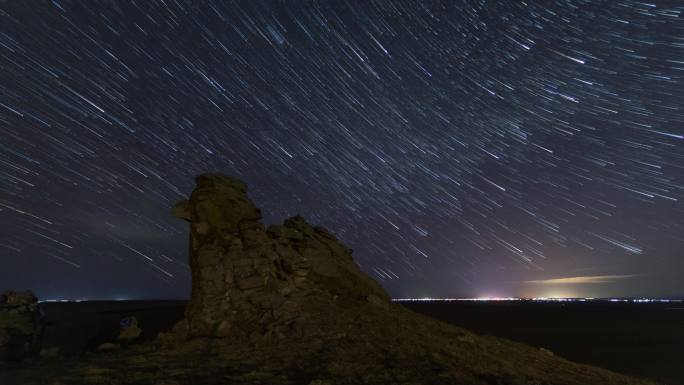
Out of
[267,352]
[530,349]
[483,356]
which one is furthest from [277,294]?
[530,349]

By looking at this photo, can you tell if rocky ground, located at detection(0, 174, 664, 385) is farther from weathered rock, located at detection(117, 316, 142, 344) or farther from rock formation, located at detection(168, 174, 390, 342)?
weathered rock, located at detection(117, 316, 142, 344)

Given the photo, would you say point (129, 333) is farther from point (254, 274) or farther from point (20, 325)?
point (254, 274)

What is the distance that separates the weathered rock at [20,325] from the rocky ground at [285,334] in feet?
19.0

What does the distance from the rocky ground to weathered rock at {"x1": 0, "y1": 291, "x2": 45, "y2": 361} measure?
229 inches

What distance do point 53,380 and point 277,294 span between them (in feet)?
32.5

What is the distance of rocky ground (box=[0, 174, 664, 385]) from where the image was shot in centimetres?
1709

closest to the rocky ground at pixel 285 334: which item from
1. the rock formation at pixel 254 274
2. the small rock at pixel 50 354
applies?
the rock formation at pixel 254 274

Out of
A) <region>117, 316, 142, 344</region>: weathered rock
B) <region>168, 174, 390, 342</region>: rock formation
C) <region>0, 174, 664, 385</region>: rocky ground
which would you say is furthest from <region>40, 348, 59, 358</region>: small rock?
<region>168, 174, 390, 342</region>: rock formation

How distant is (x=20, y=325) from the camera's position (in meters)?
24.8

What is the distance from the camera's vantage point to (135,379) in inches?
625

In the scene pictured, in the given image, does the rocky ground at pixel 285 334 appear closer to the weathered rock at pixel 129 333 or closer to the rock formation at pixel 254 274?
the rock formation at pixel 254 274

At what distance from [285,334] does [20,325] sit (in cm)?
1358

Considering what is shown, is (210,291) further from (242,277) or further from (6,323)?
(6,323)

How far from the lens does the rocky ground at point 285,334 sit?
1709 cm
